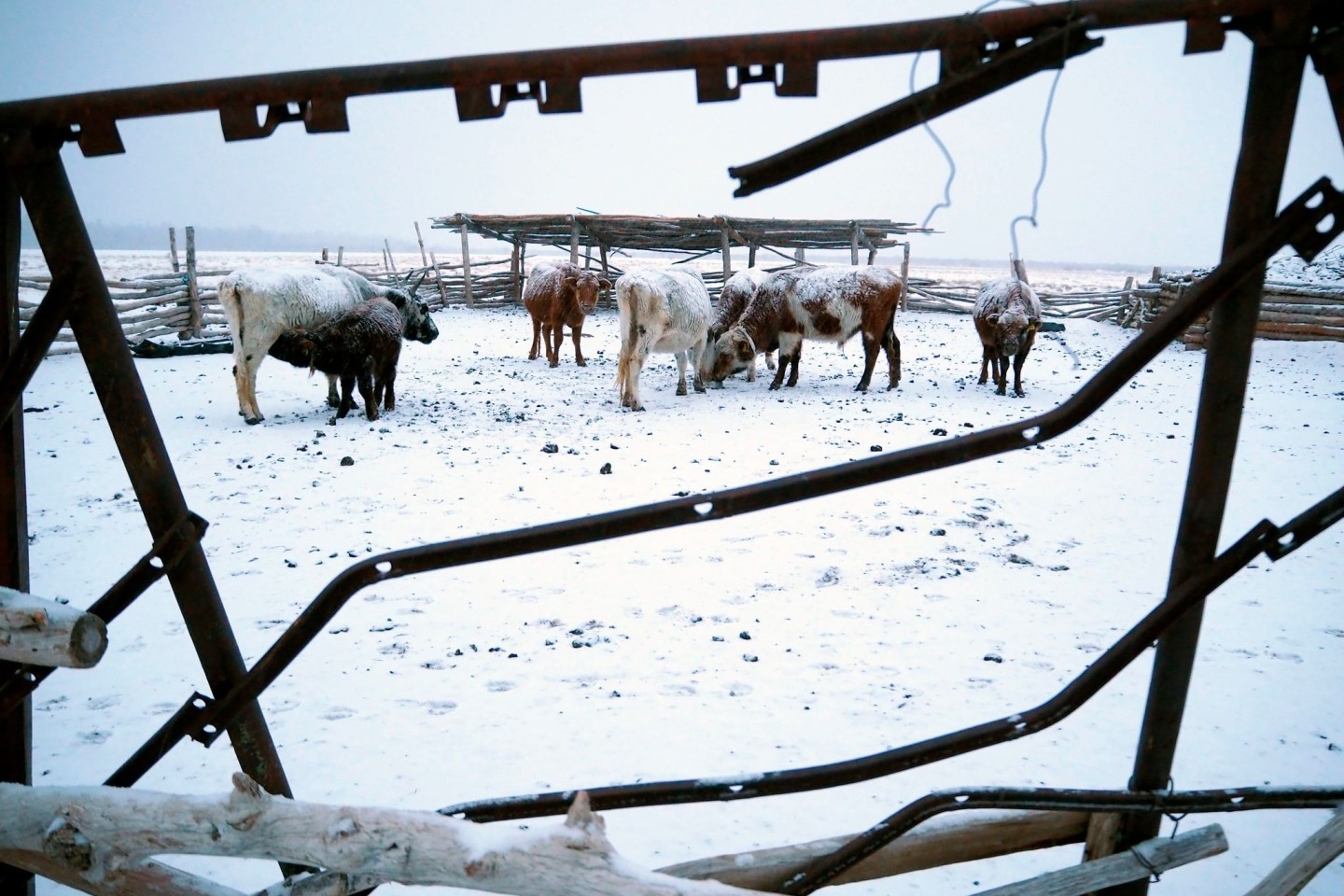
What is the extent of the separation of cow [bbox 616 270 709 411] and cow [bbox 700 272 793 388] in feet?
2.71

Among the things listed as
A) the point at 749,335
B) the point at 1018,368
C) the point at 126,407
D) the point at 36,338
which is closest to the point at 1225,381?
the point at 126,407

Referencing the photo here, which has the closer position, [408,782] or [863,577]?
[408,782]

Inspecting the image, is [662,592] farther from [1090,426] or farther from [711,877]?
[1090,426]

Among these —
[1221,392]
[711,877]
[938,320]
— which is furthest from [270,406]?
[938,320]

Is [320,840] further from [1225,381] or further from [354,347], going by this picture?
[354,347]

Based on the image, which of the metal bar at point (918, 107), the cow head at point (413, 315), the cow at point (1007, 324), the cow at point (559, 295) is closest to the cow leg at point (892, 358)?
the cow at point (1007, 324)

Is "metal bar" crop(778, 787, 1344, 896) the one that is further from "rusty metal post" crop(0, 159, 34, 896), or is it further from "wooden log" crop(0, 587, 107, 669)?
"rusty metal post" crop(0, 159, 34, 896)

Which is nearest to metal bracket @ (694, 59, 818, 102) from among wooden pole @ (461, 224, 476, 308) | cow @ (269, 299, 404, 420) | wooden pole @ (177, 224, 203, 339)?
cow @ (269, 299, 404, 420)

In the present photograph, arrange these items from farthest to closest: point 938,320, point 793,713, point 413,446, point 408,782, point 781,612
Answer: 1. point 938,320
2. point 413,446
3. point 781,612
4. point 793,713
5. point 408,782

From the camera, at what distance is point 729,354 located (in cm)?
Result: 1158

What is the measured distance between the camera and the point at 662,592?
4844 mm

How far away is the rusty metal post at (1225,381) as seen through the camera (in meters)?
1.36

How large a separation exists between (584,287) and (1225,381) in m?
11.6

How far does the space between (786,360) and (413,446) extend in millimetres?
6003
